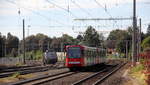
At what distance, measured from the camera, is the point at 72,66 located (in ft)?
111

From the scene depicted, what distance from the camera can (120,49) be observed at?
113562mm

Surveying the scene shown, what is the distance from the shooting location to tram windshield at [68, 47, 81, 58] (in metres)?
33.9

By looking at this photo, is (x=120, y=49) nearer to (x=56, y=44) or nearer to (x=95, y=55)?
(x=56, y=44)

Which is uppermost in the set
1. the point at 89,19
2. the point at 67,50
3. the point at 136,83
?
the point at 89,19

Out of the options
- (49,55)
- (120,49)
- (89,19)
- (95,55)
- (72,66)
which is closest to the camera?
(72,66)

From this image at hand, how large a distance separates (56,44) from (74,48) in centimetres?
10920

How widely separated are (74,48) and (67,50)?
816 millimetres

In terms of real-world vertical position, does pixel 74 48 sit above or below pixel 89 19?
below

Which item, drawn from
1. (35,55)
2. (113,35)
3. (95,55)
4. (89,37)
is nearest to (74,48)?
(95,55)

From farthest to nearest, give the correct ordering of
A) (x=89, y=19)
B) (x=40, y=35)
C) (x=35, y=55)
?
(x=40, y=35) → (x=35, y=55) → (x=89, y=19)

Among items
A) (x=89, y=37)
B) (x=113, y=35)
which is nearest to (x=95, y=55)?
(x=89, y=37)

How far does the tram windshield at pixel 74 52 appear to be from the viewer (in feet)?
111

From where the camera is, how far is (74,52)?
34.0 m

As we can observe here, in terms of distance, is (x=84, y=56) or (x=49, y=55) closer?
(x=84, y=56)
